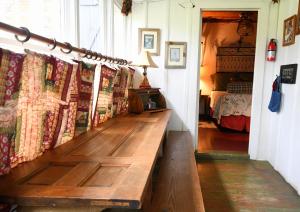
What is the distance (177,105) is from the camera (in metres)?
3.92

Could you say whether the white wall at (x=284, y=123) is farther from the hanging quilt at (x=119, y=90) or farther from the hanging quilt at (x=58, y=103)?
the hanging quilt at (x=58, y=103)

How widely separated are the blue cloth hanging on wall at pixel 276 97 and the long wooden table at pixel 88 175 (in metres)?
2.28

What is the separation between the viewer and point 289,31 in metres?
3.22

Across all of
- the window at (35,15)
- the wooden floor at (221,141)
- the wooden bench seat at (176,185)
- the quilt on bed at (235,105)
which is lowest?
the wooden floor at (221,141)

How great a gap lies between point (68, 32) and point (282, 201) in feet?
8.57

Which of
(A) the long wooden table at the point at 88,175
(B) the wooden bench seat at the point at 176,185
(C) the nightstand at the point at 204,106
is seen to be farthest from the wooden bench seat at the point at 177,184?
(C) the nightstand at the point at 204,106

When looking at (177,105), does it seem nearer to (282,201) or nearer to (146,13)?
(146,13)

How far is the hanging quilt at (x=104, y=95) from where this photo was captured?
7.30 feet

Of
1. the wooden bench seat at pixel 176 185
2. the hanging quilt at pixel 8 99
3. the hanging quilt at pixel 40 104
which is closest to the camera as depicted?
the hanging quilt at pixel 8 99

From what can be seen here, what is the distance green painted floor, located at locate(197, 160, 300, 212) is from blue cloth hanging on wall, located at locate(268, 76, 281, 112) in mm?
847

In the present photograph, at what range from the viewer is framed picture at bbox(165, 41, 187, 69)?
3775 mm

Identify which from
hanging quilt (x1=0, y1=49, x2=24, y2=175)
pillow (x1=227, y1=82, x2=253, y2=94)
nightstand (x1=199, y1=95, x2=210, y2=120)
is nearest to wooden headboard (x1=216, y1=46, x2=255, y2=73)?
nightstand (x1=199, y1=95, x2=210, y2=120)

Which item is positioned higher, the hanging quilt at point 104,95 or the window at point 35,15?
the window at point 35,15

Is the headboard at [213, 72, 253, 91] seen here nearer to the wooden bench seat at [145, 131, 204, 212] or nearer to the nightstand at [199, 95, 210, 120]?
the nightstand at [199, 95, 210, 120]
